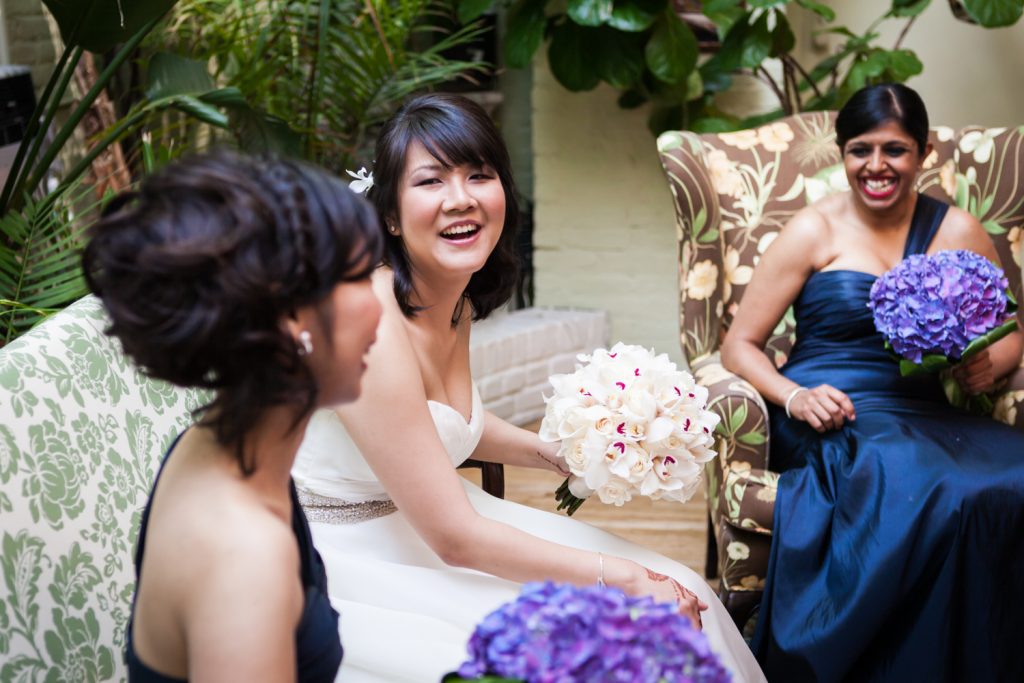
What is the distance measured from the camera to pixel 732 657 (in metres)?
1.58

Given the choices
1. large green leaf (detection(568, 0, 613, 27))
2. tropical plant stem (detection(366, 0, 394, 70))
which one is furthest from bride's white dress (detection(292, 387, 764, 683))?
large green leaf (detection(568, 0, 613, 27))

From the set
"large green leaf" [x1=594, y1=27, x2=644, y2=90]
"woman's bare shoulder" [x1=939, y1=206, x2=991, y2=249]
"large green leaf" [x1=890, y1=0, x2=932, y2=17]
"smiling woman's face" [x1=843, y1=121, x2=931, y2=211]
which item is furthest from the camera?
"large green leaf" [x1=594, y1=27, x2=644, y2=90]

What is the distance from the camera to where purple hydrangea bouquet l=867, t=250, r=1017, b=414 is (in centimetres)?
224

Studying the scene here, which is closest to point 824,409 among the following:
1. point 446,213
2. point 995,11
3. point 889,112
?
point 889,112

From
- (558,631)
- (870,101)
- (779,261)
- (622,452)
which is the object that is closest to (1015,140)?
(870,101)

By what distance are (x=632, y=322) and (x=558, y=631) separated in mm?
4111

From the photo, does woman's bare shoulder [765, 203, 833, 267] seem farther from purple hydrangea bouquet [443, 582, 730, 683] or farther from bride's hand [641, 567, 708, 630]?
purple hydrangea bouquet [443, 582, 730, 683]

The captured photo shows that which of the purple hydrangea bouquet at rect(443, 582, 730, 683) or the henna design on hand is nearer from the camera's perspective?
the purple hydrangea bouquet at rect(443, 582, 730, 683)

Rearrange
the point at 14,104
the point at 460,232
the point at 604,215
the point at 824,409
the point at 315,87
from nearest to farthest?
the point at 460,232 → the point at 824,409 → the point at 14,104 → the point at 315,87 → the point at 604,215

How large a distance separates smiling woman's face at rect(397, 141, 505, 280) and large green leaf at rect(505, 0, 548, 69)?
2.62 m

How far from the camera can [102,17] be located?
7.14 feet

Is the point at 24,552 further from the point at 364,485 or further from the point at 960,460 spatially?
the point at 960,460

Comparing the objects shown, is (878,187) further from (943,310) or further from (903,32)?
(903,32)

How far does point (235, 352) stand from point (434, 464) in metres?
0.62
